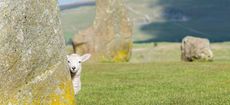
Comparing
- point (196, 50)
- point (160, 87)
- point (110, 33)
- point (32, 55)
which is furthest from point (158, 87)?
point (110, 33)

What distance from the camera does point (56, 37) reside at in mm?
11570

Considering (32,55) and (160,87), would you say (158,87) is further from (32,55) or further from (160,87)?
(32,55)

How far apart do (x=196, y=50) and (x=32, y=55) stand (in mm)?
30435

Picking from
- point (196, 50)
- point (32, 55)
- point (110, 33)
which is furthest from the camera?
point (110, 33)

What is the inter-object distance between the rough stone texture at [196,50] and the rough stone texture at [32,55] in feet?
98.0

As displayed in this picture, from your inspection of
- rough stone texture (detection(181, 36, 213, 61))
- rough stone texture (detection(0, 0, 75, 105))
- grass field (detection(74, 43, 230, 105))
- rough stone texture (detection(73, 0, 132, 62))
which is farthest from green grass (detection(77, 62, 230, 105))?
rough stone texture (detection(181, 36, 213, 61))

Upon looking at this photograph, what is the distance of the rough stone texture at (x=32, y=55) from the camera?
1109 cm

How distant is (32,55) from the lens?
37.2 feet

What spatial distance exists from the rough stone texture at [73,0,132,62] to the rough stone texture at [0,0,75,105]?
29.4m

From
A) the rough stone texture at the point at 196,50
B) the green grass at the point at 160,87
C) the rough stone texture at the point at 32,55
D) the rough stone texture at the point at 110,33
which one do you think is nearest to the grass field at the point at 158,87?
the green grass at the point at 160,87

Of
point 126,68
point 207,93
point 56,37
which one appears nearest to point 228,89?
point 207,93

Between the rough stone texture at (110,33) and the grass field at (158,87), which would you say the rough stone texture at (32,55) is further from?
the rough stone texture at (110,33)

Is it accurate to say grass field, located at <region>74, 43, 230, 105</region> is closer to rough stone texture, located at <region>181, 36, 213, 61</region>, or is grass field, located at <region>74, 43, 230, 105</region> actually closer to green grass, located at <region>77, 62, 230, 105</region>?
green grass, located at <region>77, 62, 230, 105</region>

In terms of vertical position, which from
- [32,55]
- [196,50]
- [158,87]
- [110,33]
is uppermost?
[32,55]
